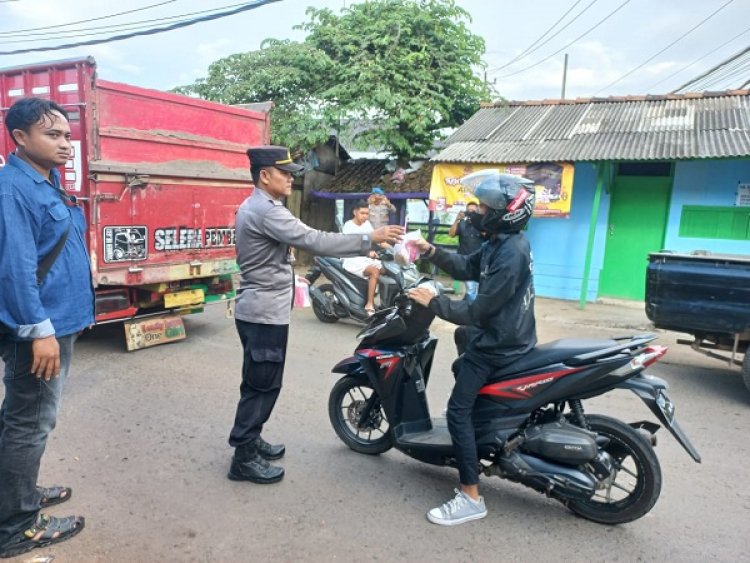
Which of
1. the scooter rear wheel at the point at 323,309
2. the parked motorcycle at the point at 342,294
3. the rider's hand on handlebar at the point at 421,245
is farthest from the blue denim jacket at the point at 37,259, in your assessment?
the scooter rear wheel at the point at 323,309

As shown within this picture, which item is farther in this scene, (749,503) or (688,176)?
(688,176)

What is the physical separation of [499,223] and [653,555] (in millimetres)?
1719

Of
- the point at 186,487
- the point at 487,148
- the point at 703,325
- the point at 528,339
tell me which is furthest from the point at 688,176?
the point at 186,487

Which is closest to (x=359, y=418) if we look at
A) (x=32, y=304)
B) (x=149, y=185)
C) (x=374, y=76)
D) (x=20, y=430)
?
(x=20, y=430)

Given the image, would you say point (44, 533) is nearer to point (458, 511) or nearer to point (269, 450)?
point (269, 450)

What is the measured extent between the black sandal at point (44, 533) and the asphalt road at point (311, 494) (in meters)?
0.05

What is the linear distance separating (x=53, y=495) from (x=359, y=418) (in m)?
1.73

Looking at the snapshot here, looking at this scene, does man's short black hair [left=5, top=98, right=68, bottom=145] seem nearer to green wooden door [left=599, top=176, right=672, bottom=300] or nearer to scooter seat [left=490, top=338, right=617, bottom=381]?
scooter seat [left=490, top=338, right=617, bottom=381]

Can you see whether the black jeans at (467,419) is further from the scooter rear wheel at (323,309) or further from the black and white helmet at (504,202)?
the scooter rear wheel at (323,309)

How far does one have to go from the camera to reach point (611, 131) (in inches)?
361

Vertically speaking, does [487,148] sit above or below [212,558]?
above

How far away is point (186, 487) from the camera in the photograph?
119 inches

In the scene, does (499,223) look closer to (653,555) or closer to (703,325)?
(653,555)

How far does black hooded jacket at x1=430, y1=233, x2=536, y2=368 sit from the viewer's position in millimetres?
2594
